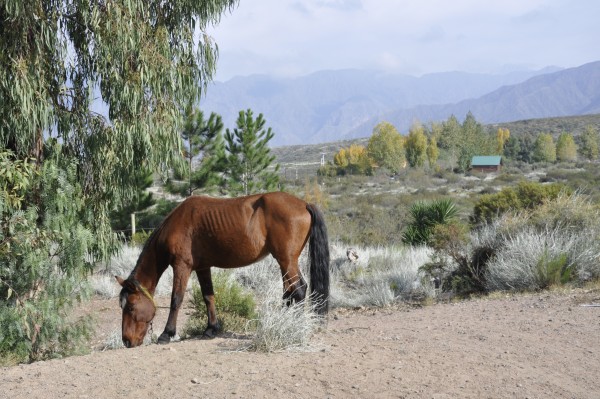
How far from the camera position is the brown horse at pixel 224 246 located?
25.2 feet

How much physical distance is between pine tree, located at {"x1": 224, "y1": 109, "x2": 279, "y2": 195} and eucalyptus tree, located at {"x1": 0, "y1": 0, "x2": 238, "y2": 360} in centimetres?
1715

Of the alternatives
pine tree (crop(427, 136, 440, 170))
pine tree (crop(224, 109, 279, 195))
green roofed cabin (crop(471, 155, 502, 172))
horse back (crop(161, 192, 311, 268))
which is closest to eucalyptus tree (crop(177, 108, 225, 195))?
pine tree (crop(224, 109, 279, 195))

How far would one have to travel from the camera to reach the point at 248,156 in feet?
92.2

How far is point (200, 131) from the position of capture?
26.7 meters

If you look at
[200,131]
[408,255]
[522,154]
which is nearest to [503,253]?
[408,255]

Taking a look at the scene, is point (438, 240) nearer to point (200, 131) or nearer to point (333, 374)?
point (333, 374)

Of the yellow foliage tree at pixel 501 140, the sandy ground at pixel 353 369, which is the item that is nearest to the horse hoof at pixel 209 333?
the sandy ground at pixel 353 369

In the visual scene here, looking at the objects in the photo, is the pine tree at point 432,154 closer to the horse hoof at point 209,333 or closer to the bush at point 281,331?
the horse hoof at point 209,333

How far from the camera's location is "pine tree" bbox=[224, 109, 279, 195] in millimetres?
27702

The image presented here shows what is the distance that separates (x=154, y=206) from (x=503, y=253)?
Answer: 58.9 ft

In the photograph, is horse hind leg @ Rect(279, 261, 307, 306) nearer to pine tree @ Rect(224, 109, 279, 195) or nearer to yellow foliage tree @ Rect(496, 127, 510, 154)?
pine tree @ Rect(224, 109, 279, 195)

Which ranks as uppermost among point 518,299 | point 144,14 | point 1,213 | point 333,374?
point 144,14

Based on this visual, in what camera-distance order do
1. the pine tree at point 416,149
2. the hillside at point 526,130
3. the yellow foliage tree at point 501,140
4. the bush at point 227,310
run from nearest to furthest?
the bush at point 227,310 < the pine tree at point 416,149 < the yellow foliage tree at point 501,140 < the hillside at point 526,130

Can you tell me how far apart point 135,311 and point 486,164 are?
7299 cm
